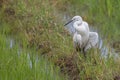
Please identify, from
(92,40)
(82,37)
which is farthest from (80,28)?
(92,40)

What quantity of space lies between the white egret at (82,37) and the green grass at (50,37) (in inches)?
4.7

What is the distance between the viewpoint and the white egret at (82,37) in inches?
202

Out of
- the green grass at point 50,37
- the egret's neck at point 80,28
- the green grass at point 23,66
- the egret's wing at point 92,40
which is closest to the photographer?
the green grass at point 23,66

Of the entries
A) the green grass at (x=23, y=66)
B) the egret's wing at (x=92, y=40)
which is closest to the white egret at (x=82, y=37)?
the egret's wing at (x=92, y=40)

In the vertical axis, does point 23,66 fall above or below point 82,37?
below

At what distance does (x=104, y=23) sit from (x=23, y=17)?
3.97 feet

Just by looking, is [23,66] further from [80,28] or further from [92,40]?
[92,40]

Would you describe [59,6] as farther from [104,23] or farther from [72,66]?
[72,66]

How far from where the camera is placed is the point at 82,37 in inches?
206

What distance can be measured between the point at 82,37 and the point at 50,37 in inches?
29.3

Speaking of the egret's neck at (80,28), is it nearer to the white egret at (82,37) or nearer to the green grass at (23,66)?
the white egret at (82,37)

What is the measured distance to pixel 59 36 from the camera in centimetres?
589

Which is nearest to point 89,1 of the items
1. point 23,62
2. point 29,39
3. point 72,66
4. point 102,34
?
point 102,34

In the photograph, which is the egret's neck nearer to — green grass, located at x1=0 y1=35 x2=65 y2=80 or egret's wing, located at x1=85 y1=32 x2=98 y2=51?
egret's wing, located at x1=85 y1=32 x2=98 y2=51
